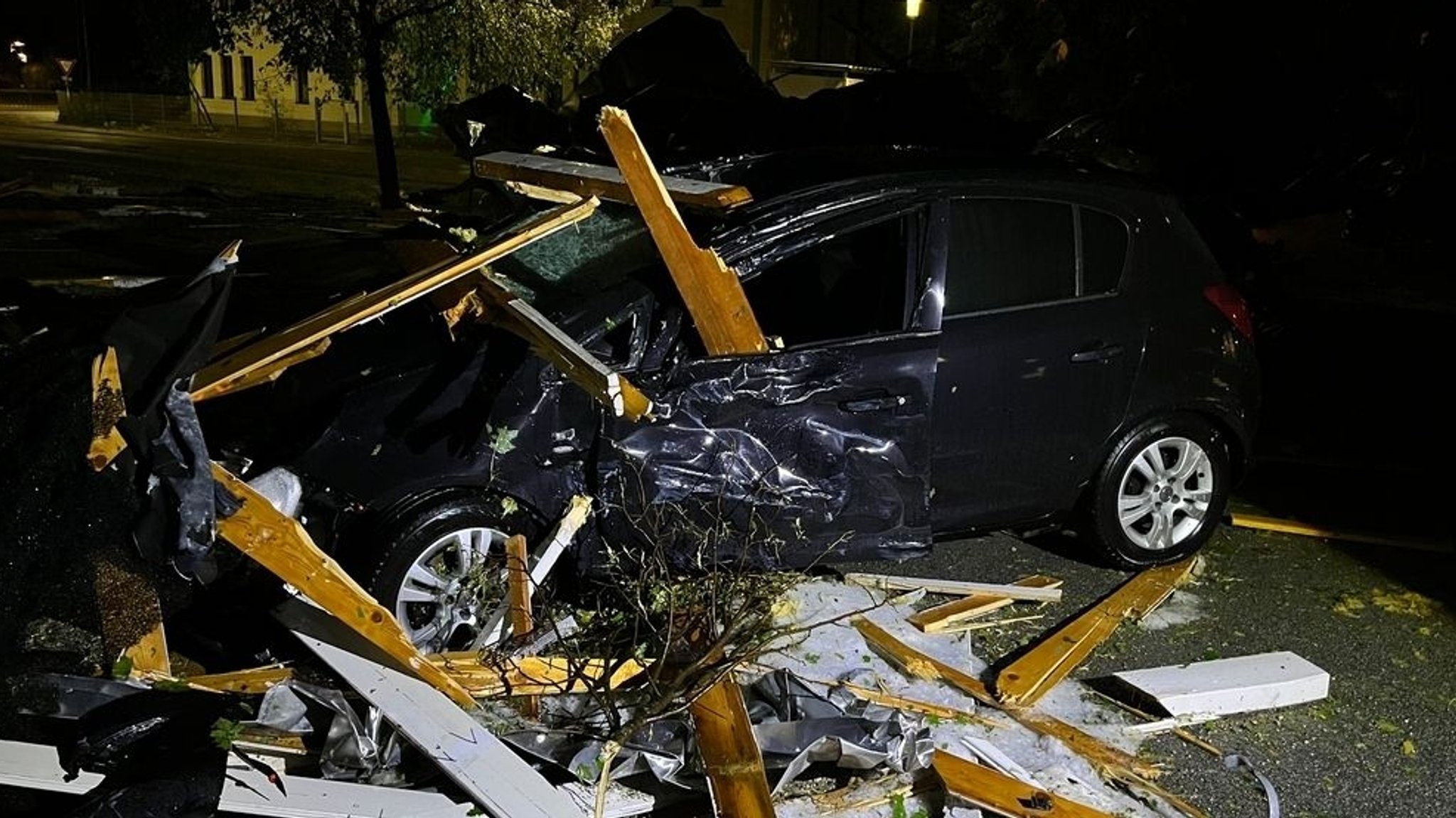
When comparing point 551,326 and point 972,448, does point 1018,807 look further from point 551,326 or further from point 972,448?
point 551,326

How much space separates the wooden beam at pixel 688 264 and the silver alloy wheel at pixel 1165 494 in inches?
78.2

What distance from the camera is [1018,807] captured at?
327cm

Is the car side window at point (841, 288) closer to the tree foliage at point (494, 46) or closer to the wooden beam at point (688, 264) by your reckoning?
the wooden beam at point (688, 264)

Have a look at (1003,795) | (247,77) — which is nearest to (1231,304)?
(1003,795)

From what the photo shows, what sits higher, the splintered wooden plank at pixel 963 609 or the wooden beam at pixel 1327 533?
the splintered wooden plank at pixel 963 609

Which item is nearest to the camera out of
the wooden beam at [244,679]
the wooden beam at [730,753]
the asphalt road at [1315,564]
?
the wooden beam at [730,753]

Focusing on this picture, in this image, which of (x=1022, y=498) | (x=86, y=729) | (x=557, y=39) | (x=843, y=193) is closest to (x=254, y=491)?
(x=86, y=729)

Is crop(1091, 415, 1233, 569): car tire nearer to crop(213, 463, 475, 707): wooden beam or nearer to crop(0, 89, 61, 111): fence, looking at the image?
crop(213, 463, 475, 707): wooden beam

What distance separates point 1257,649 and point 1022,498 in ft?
3.56

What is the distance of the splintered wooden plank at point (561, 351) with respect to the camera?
3.27m

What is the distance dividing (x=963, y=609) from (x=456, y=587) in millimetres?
2052

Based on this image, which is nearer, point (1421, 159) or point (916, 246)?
point (916, 246)

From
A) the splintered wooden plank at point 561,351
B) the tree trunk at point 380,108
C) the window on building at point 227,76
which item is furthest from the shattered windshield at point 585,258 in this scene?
the window on building at point 227,76

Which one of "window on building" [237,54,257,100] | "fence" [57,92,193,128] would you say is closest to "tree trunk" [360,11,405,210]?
"fence" [57,92,193,128]
